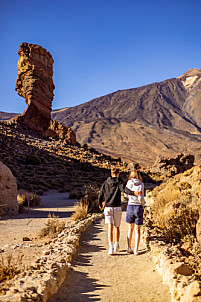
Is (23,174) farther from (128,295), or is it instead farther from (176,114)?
(176,114)

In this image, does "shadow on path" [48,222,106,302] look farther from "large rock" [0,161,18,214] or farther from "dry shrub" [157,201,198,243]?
"large rock" [0,161,18,214]

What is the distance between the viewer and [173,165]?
1624 inches

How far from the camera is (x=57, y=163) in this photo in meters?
37.0

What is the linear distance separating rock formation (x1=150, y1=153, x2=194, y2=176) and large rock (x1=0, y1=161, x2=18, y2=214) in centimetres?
2901

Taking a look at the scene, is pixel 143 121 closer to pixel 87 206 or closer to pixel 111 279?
pixel 87 206

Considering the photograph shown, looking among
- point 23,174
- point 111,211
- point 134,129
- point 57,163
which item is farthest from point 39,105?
point 134,129

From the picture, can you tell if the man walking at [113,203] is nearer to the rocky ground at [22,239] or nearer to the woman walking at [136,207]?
the woman walking at [136,207]

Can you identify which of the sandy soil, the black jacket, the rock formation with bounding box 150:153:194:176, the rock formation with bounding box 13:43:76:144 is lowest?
the sandy soil

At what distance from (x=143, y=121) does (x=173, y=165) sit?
94.5 meters

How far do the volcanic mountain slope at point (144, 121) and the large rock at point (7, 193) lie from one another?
63.4 metres

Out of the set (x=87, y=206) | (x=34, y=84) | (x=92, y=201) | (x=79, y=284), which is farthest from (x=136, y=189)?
(x=34, y=84)

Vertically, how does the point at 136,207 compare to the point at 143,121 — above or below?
below

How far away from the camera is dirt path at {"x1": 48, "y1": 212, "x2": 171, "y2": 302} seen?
4098mm

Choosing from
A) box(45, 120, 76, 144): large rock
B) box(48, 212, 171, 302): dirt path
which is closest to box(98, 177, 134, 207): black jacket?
box(48, 212, 171, 302): dirt path
